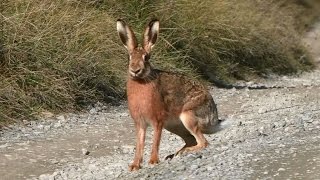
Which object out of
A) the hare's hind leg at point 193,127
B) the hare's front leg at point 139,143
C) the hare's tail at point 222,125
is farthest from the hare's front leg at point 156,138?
the hare's tail at point 222,125

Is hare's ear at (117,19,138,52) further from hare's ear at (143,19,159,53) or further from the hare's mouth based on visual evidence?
the hare's mouth

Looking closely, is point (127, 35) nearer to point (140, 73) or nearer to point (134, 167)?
point (140, 73)

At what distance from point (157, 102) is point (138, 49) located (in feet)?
1.53

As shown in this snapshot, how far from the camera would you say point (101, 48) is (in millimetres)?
11062

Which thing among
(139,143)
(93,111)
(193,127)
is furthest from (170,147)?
(93,111)

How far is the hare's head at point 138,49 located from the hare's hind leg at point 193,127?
0.53 meters

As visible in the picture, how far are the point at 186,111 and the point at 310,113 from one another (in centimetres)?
248

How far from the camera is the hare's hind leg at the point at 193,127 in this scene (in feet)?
22.1

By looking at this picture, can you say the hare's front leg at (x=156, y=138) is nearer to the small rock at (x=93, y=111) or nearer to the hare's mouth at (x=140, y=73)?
the hare's mouth at (x=140, y=73)

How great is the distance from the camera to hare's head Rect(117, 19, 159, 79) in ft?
20.9

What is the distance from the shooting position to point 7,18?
9.78m

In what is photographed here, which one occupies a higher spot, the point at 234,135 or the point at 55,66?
the point at 55,66

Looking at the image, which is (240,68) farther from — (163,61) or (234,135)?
(234,135)

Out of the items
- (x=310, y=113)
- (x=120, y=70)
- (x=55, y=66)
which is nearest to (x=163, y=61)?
(x=120, y=70)
